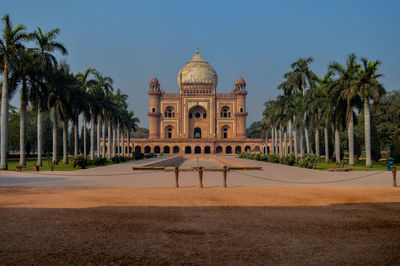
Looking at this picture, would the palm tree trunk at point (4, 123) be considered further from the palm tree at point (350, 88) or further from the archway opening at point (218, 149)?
the archway opening at point (218, 149)

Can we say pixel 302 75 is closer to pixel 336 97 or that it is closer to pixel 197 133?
pixel 336 97

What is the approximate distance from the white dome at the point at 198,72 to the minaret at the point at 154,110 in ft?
22.4

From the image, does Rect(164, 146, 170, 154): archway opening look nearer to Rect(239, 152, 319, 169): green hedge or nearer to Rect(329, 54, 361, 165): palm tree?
Rect(239, 152, 319, 169): green hedge

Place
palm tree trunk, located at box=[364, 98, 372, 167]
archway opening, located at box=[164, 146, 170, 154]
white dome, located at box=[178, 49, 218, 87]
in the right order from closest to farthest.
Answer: palm tree trunk, located at box=[364, 98, 372, 167], archway opening, located at box=[164, 146, 170, 154], white dome, located at box=[178, 49, 218, 87]

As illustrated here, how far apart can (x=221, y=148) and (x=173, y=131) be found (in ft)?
36.5

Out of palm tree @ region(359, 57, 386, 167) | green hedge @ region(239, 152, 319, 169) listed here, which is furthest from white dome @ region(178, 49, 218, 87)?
palm tree @ region(359, 57, 386, 167)

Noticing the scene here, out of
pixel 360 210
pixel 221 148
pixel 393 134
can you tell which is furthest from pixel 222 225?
pixel 221 148

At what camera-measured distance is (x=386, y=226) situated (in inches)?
233

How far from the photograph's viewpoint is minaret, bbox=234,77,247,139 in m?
66.8

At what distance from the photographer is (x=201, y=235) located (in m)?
5.27

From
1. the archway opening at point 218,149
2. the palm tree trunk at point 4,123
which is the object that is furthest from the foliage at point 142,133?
the palm tree trunk at point 4,123

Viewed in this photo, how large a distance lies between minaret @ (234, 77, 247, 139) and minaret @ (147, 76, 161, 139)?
1697cm

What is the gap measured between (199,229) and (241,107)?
63100 mm

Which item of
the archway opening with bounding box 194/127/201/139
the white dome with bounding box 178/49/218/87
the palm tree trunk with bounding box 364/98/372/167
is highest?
the white dome with bounding box 178/49/218/87
